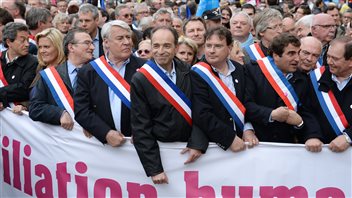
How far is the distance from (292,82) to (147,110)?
1205 millimetres

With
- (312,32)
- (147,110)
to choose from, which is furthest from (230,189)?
(312,32)

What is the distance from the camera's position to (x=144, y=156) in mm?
5023

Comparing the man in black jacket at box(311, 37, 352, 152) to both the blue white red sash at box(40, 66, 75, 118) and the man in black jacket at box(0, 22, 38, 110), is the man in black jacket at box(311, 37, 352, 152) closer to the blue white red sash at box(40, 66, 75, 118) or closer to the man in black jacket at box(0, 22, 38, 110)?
the blue white red sash at box(40, 66, 75, 118)

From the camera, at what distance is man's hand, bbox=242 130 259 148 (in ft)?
16.8

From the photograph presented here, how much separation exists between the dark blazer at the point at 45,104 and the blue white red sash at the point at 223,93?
126 cm

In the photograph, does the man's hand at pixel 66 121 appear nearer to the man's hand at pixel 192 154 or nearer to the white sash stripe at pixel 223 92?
the man's hand at pixel 192 154

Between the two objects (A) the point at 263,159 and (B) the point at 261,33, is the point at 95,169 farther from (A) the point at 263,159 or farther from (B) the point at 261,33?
(B) the point at 261,33

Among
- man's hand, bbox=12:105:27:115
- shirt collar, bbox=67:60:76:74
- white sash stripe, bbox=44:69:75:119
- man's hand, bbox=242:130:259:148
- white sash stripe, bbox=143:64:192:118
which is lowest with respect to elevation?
man's hand, bbox=12:105:27:115

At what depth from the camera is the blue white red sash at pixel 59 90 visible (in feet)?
18.6

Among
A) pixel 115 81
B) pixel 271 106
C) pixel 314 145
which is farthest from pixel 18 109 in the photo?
pixel 314 145

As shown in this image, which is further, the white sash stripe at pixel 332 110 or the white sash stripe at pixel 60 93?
the white sash stripe at pixel 60 93

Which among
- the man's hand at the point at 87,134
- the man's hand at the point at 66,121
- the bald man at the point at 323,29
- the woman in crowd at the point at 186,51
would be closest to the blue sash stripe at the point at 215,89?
the man's hand at the point at 87,134

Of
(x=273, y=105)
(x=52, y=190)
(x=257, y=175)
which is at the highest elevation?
(x=273, y=105)

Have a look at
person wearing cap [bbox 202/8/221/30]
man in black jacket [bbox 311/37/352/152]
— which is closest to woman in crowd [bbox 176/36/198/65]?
man in black jacket [bbox 311/37/352/152]
